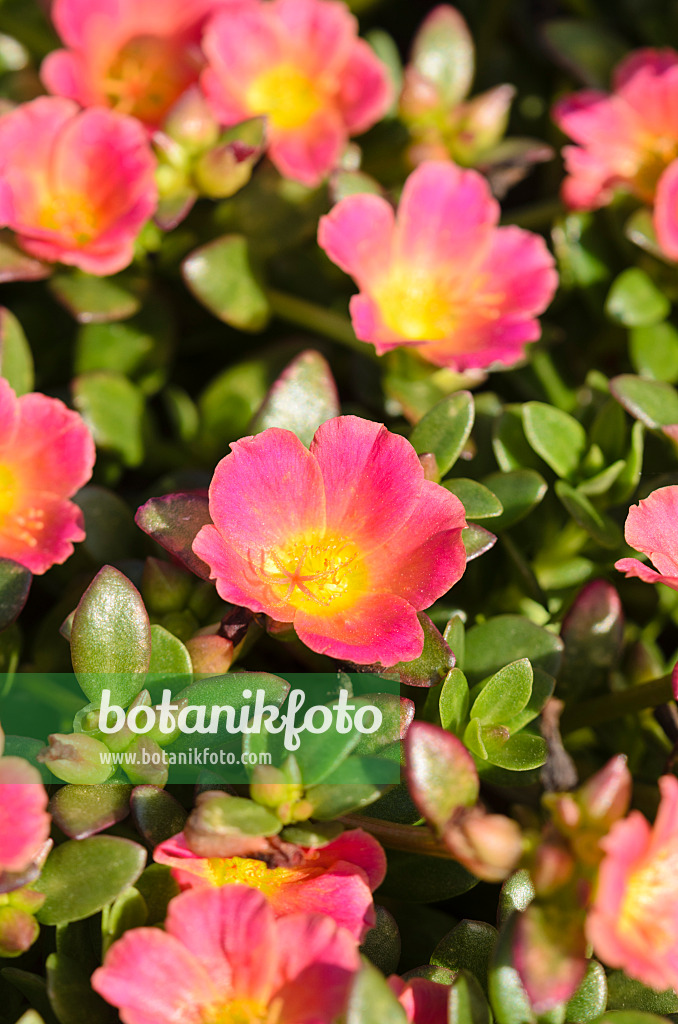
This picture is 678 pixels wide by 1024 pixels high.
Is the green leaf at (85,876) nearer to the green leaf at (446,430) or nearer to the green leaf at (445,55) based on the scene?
the green leaf at (446,430)

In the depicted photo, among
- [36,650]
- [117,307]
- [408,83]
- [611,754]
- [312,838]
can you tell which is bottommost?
[611,754]

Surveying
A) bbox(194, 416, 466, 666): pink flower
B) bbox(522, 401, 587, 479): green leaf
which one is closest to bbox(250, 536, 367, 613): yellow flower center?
bbox(194, 416, 466, 666): pink flower

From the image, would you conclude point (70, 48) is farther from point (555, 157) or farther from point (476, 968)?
point (476, 968)

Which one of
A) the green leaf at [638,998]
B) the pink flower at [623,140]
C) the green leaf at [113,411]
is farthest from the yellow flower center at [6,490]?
the pink flower at [623,140]

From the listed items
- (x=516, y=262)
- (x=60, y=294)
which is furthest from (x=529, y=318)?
(x=60, y=294)

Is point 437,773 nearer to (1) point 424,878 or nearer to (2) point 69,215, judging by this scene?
(1) point 424,878
